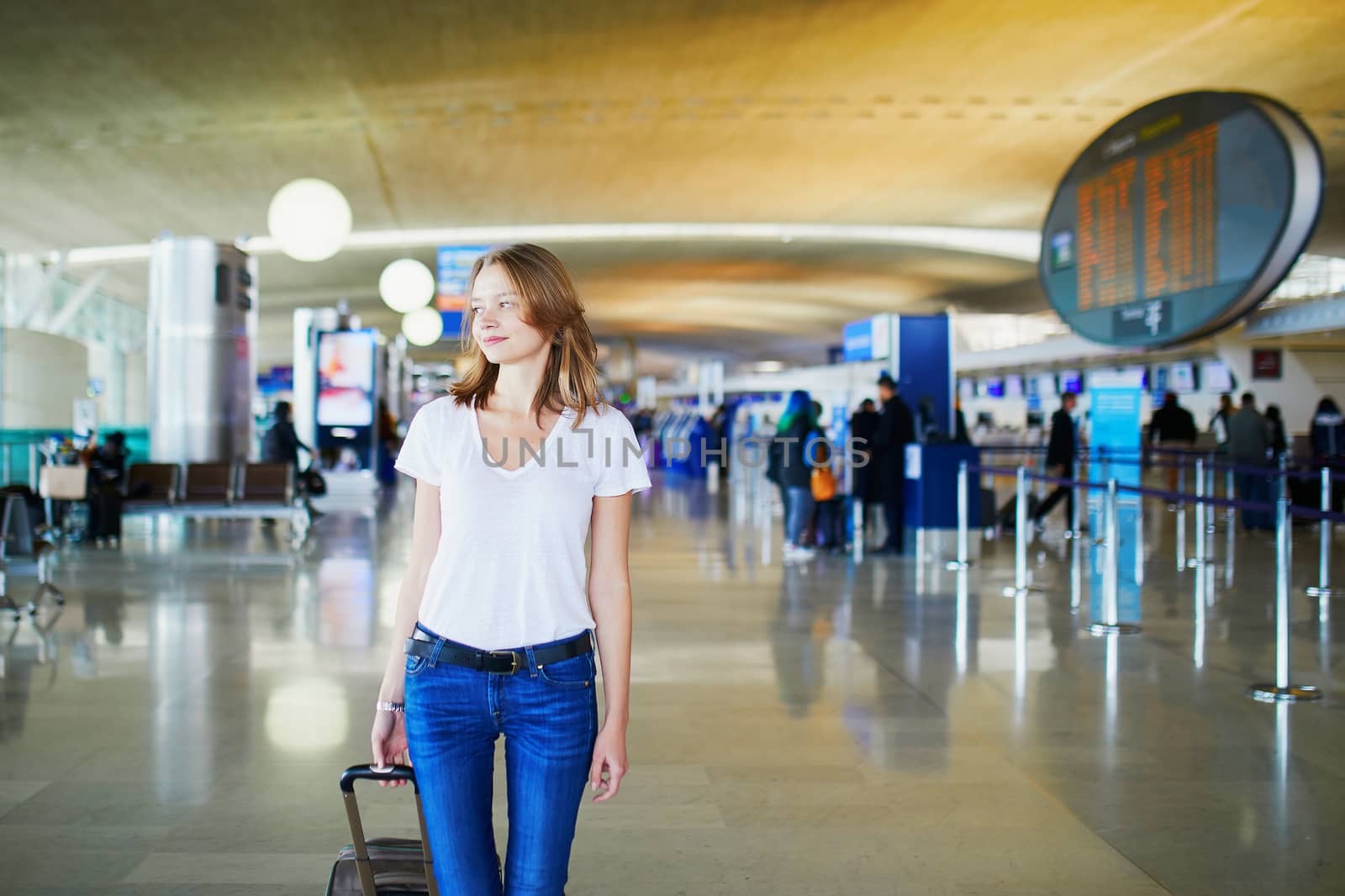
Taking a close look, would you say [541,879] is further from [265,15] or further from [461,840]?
[265,15]

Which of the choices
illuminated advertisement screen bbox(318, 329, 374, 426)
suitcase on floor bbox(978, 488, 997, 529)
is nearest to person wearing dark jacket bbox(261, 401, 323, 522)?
illuminated advertisement screen bbox(318, 329, 374, 426)

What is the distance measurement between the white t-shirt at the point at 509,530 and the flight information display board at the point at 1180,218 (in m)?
4.34

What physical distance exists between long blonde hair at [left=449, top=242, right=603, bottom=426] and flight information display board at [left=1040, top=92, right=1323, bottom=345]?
4.23 meters

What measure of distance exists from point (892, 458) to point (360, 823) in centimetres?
1055

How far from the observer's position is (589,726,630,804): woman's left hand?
2.05 m

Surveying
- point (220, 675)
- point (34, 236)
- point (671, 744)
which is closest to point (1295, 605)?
point (671, 744)

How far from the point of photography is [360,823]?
2049 millimetres

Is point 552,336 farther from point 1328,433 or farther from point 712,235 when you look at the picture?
point 712,235

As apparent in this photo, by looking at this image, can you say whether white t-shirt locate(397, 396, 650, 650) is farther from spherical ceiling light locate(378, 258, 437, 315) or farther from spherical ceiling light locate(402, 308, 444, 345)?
spherical ceiling light locate(402, 308, 444, 345)

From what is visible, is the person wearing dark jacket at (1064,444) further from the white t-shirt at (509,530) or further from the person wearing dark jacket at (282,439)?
→ the white t-shirt at (509,530)

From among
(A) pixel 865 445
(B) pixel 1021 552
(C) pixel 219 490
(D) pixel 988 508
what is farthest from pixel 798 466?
(C) pixel 219 490

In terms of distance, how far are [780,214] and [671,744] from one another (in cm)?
1900

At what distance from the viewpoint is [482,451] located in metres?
2.02

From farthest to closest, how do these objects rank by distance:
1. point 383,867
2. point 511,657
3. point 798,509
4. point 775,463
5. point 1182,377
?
point 1182,377, point 775,463, point 798,509, point 383,867, point 511,657
